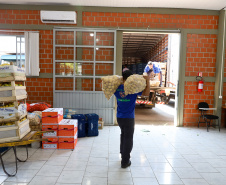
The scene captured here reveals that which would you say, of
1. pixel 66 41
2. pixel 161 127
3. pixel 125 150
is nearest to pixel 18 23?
pixel 66 41

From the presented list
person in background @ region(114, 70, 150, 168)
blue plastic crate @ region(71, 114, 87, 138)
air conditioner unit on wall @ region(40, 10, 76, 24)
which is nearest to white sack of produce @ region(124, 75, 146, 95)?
person in background @ region(114, 70, 150, 168)

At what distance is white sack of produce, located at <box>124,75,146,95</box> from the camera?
2783 mm

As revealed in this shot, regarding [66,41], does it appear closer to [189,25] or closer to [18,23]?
[18,23]

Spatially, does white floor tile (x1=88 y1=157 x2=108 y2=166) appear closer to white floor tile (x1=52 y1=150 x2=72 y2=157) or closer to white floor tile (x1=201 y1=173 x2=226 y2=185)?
white floor tile (x1=52 y1=150 x2=72 y2=157)

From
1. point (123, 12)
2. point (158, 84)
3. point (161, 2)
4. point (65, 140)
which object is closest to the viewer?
point (65, 140)

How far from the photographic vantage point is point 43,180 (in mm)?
2684

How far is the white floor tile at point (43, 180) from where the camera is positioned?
8.57 feet

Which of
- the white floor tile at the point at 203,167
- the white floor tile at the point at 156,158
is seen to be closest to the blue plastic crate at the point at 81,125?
the white floor tile at the point at 156,158

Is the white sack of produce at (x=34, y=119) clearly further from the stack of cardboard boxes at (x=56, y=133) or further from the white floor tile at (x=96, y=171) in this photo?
the white floor tile at (x=96, y=171)

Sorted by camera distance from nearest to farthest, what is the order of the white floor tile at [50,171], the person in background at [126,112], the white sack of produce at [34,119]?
the white floor tile at [50,171] < the person in background at [126,112] < the white sack of produce at [34,119]

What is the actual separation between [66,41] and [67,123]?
2.88 metres

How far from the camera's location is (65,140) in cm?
388

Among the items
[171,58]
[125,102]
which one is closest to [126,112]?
[125,102]

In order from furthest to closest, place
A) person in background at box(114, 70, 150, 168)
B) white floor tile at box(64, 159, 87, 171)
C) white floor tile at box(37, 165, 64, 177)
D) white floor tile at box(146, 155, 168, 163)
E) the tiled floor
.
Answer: white floor tile at box(146, 155, 168, 163)
white floor tile at box(64, 159, 87, 171)
person in background at box(114, 70, 150, 168)
white floor tile at box(37, 165, 64, 177)
the tiled floor
